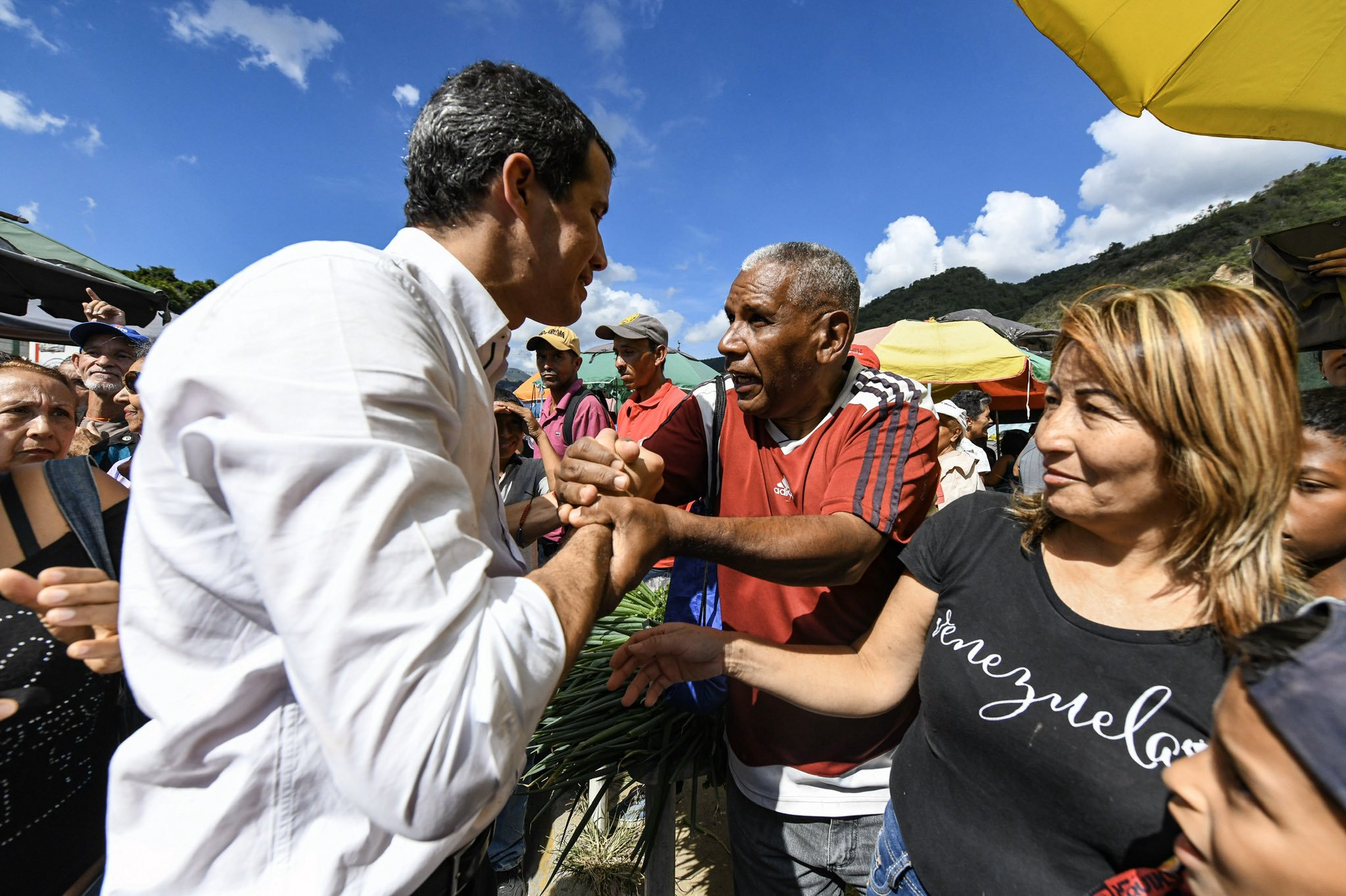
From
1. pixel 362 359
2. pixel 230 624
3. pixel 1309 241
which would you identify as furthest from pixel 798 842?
pixel 1309 241

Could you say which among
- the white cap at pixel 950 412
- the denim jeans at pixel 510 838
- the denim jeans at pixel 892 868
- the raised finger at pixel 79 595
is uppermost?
the raised finger at pixel 79 595

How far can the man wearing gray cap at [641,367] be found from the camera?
507cm

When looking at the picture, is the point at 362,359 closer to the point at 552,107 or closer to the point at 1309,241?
the point at 552,107

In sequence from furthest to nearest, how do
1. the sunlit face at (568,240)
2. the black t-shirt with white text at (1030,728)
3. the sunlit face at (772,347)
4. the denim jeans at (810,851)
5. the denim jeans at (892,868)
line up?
the sunlit face at (772,347)
the denim jeans at (810,851)
the denim jeans at (892,868)
the sunlit face at (568,240)
the black t-shirt with white text at (1030,728)

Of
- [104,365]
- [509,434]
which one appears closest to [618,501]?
[509,434]

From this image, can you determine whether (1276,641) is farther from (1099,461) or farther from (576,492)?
(576,492)

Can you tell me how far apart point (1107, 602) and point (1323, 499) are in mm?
1243

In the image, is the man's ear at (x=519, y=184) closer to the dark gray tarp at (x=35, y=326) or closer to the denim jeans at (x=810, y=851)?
the denim jeans at (x=810, y=851)

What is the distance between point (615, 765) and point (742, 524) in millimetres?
1249

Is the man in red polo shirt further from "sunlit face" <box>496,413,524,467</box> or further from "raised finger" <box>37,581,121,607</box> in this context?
"raised finger" <box>37,581,121,607</box>

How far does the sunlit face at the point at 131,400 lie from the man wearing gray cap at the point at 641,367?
10.9 feet

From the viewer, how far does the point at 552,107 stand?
4.35 ft

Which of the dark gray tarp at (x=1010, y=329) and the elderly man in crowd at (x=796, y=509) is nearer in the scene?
the elderly man in crowd at (x=796, y=509)

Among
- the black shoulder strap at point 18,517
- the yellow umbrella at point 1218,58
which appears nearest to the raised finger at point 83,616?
the black shoulder strap at point 18,517
